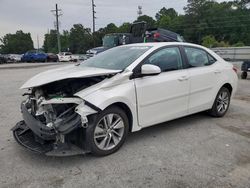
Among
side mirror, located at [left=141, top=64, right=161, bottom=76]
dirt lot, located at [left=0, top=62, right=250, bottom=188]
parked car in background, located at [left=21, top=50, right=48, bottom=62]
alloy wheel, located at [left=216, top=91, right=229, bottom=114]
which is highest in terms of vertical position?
side mirror, located at [left=141, top=64, right=161, bottom=76]

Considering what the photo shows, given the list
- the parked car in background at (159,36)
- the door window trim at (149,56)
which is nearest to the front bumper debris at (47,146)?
the door window trim at (149,56)

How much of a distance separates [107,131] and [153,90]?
1.02 metres

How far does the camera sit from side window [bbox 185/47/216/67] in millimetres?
5246

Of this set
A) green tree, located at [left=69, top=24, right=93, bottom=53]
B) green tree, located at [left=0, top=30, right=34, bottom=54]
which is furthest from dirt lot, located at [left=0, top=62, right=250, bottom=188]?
green tree, located at [left=0, top=30, right=34, bottom=54]

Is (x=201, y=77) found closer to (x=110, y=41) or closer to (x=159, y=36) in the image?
(x=159, y=36)

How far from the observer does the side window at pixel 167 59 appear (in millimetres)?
4629

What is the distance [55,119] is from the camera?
3.76 metres

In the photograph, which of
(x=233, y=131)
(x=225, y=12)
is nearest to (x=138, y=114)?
(x=233, y=131)

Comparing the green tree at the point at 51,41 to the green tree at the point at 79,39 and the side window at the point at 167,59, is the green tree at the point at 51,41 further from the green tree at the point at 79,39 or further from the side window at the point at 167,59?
the side window at the point at 167,59

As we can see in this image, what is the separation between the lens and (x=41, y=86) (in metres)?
4.15

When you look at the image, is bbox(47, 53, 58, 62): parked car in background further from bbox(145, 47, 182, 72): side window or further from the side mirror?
the side mirror

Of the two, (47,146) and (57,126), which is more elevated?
(57,126)

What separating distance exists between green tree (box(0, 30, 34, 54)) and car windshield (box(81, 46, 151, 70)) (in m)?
96.1

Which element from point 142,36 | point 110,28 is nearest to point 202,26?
point 110,28
